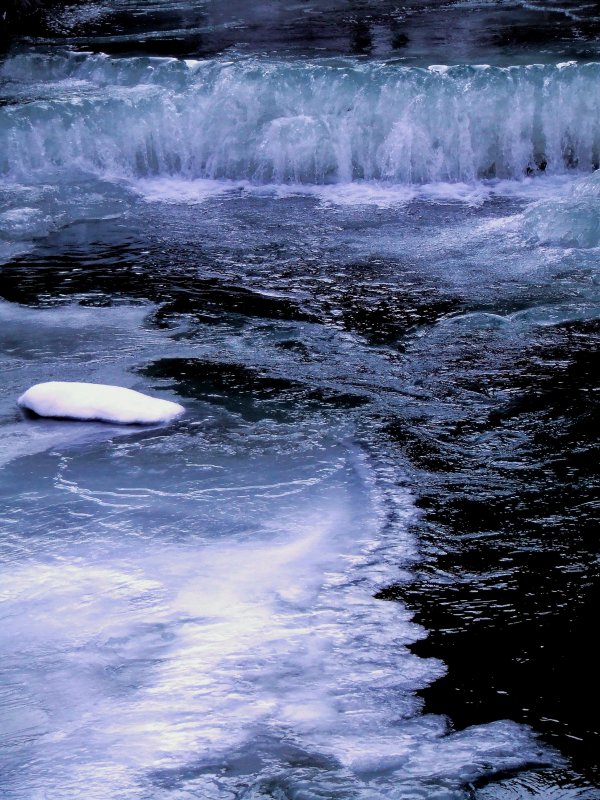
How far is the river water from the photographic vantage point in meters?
3.11

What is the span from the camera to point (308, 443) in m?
4.74

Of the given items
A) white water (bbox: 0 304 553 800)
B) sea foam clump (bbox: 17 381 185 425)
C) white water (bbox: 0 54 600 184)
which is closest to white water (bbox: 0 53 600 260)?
white water (bbox: 0 54 600 184)

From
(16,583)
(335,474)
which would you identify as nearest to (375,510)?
(335,474)

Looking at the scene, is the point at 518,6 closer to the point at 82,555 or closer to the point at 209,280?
the point at 209,280

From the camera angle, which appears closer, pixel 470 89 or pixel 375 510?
pixel 375 510

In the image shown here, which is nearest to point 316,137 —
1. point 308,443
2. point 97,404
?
point 97,404

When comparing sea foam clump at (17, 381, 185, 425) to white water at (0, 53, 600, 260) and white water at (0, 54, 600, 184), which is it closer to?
white water at (0, 53, 600, 260)

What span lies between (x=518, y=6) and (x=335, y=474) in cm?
1222

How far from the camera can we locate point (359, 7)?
15.5 meters

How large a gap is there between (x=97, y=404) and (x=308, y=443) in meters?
1.04

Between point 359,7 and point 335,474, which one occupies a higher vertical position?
point 359,7

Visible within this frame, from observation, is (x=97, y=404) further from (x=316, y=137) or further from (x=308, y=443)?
(x=316, y=137)

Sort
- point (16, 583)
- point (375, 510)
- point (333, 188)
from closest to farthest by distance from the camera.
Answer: point (16, 583)
point (375, 510)
point (333, 188)

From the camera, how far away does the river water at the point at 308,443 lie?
10.2 feet
